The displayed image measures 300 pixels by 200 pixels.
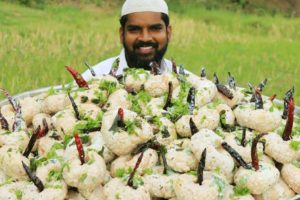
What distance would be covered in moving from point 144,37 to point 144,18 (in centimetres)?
12

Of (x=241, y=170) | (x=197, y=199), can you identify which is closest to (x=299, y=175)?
(x=241, y=170)

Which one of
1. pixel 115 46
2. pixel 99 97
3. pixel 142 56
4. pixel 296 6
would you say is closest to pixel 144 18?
pixel 142 56

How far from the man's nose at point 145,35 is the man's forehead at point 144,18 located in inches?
2.0

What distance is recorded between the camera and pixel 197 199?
1630mm

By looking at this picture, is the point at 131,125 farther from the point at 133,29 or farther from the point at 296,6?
the point at 296,6

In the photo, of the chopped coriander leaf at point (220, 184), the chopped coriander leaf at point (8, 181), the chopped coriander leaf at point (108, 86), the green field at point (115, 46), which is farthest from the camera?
the green field at point (115, 46)

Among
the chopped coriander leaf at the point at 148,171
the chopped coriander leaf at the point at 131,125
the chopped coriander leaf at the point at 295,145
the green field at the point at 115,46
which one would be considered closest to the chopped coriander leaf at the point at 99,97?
the chopped coriander leaf at the point at 131,125

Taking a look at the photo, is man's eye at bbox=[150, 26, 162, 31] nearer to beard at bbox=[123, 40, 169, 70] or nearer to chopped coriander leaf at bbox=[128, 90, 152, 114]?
A: beard at bbox=[123, 40, 169, 70]

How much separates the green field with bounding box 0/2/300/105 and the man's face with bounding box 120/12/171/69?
1.83m

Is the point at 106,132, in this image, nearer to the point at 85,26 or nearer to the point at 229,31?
the point at 85,26

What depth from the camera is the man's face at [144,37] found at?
355 centimetres

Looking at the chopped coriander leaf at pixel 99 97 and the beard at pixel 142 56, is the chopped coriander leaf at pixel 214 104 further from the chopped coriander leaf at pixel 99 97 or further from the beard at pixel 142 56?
the beard at pixel 142 56

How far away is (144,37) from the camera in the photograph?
3.54 m

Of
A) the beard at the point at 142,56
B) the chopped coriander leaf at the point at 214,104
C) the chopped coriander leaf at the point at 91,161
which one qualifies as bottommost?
the beard at the point at 142,56
